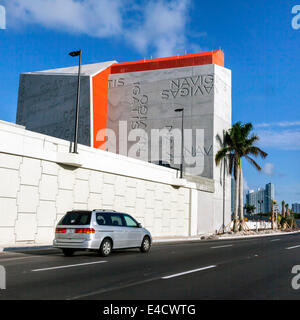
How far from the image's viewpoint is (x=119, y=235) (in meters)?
15.6

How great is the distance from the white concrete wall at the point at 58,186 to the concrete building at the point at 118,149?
53 millimetres

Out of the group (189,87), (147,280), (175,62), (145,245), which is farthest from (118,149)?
(147,280)

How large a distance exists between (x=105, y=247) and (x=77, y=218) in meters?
1.50

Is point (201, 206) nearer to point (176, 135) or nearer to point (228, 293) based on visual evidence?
point (176, 135)

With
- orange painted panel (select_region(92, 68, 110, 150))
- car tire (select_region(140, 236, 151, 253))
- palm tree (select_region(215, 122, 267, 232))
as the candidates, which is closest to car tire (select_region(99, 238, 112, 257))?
car tire (select_region(140, 236, 151, 253))

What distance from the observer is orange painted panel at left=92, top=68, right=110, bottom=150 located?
48734mm

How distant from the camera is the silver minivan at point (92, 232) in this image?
14.3 metres

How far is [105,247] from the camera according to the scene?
14.9m

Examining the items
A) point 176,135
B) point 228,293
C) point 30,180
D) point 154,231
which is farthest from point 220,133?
point 228,293

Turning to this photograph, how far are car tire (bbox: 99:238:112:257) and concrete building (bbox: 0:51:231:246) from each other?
653 centimetres

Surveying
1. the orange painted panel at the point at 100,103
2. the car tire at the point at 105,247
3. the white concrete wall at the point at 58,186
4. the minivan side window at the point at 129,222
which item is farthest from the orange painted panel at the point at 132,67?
the car tire at the point at 105,247

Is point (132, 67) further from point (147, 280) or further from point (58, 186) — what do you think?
point (147, 280)

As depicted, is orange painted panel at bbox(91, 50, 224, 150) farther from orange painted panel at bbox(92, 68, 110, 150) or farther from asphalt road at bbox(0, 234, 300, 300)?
asphalt road at bbox(0, 234, 300, 300)

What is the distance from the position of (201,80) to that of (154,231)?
70.2ft
